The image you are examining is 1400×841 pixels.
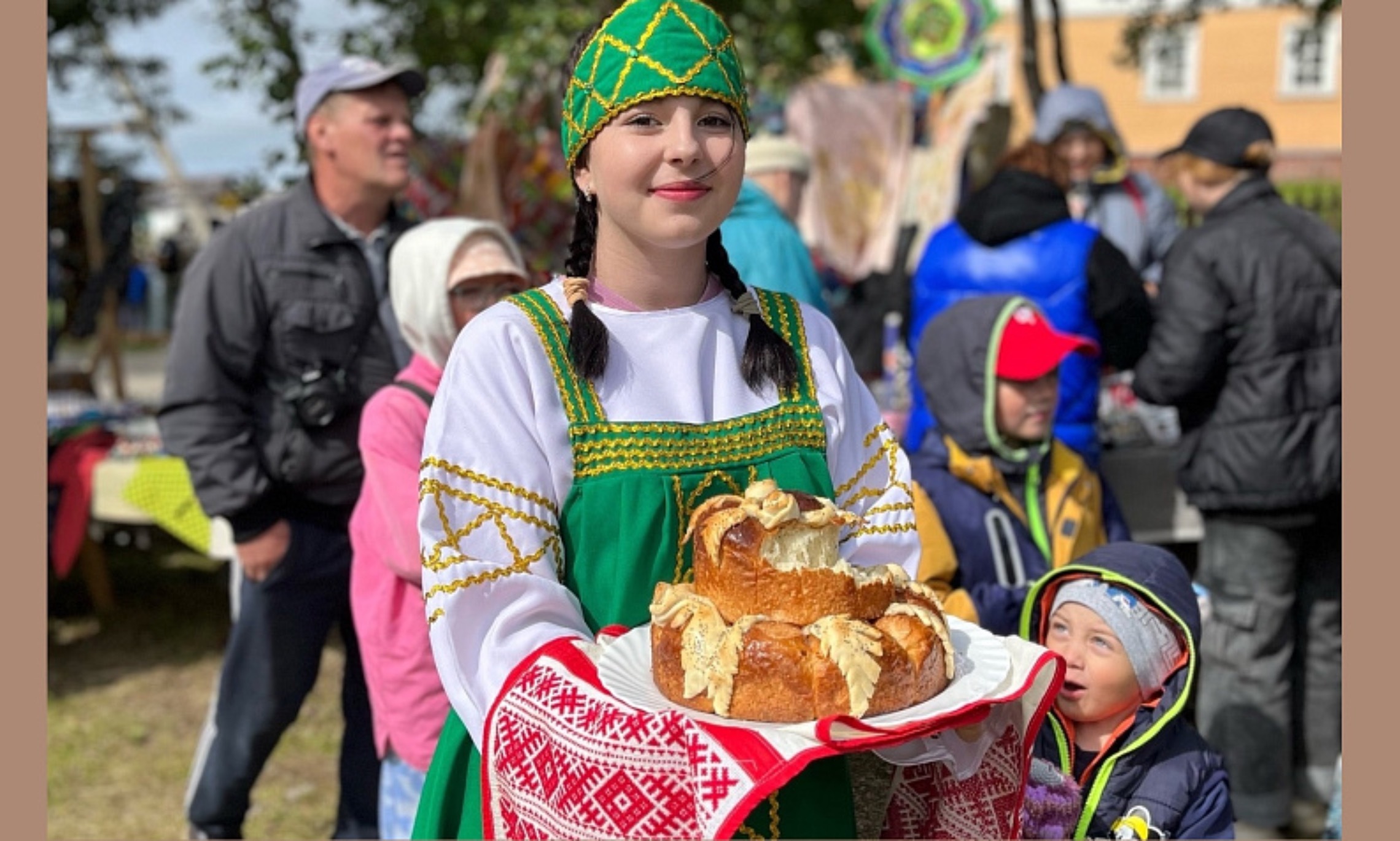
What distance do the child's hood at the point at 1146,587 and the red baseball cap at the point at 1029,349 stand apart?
777mm

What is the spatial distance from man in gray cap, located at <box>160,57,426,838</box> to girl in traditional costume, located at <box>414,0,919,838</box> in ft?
6.34

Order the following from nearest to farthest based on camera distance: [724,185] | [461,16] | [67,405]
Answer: [724,185] → [67,405] → [461,16]

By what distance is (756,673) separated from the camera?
5.20 ft

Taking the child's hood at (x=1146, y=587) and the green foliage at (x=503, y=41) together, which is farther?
the green foliage at (x=503, y=41)

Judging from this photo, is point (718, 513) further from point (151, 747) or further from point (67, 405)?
point (67, 405)

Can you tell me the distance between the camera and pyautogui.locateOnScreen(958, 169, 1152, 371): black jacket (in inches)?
177

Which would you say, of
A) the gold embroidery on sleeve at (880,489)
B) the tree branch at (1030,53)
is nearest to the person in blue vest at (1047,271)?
the gold embroidery on sleeve at (880,489)

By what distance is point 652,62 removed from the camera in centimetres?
184

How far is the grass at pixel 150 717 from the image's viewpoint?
15.8ft

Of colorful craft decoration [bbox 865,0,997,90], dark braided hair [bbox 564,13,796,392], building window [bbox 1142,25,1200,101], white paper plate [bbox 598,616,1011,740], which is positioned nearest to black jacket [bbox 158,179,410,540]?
dark braided hair [bbox 564,13,796,392]

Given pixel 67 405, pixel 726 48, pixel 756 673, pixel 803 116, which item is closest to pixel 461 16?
pixel 803 116

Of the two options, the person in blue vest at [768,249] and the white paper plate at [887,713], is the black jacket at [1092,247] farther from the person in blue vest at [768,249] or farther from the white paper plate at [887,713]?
the white paper plate at [887,713]

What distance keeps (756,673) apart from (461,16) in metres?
8.09

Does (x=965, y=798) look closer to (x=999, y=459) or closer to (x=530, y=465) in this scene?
(x=530, y=465)
